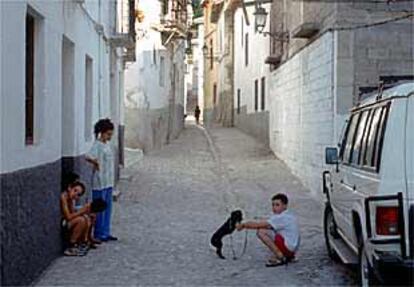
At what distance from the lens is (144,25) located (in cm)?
2577

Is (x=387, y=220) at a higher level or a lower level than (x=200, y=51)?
lower

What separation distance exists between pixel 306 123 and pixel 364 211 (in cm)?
1110

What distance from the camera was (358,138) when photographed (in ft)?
25.2

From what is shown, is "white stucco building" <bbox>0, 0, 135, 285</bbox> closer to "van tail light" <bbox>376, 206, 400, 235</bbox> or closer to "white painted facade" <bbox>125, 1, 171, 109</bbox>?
"van tail light" <bbox>376, 206, 400, 235</bbox>

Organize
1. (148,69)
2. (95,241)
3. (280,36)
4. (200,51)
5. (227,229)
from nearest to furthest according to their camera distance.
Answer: (227,229)
(95,241)
(280,36)
(148,69)
(200,51)

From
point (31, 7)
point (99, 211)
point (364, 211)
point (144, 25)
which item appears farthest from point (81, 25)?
point (144, 25)

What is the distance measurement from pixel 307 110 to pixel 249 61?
15.2 m

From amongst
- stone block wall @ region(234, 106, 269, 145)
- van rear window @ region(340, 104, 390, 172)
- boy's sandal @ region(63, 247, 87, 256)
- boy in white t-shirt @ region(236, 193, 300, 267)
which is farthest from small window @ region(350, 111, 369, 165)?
stone block wall @ region(234, 106, 269, 145)

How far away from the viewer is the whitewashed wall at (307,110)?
14.7 m

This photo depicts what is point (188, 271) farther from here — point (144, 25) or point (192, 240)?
point (144, 25)

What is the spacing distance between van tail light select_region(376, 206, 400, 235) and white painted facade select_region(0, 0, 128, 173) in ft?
9.94

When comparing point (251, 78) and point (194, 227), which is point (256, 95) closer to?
point (251, 78)

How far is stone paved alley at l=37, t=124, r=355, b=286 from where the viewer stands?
27.5 ft

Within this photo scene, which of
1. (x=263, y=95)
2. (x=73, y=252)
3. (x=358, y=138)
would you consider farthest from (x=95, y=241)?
(x=263, y=95)
